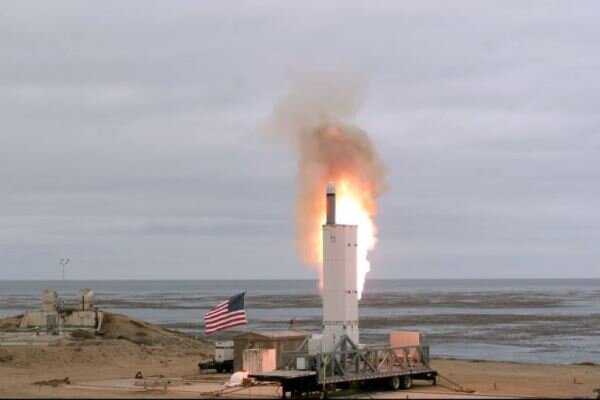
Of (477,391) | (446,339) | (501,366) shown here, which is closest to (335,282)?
(477,391)

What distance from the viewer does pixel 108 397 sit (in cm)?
3712

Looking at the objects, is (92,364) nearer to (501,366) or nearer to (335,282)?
(335,282)

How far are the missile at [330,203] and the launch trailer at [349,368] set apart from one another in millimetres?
5106

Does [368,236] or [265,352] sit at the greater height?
[368,236]

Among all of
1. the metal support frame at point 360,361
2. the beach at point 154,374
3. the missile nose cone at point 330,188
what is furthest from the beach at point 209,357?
the missile nose cone at point 330,188

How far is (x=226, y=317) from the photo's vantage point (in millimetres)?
47875

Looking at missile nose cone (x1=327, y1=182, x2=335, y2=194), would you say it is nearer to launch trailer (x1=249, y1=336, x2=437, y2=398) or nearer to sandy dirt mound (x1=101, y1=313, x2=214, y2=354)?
launch trailer (x1=249, y1=336, x2=437, y2=398)

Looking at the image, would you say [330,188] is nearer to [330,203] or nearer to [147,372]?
[330,203]

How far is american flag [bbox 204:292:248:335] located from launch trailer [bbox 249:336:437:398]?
7517 mm

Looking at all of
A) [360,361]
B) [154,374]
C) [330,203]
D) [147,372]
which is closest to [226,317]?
[154,374]

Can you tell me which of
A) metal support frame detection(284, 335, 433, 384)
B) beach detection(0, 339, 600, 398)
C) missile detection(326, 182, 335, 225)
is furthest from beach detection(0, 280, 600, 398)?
missile detection(326, 182, 335, 225)

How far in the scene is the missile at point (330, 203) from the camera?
42.2 metres

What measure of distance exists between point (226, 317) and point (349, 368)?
921 centimetres

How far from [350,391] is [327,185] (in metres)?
8.32
